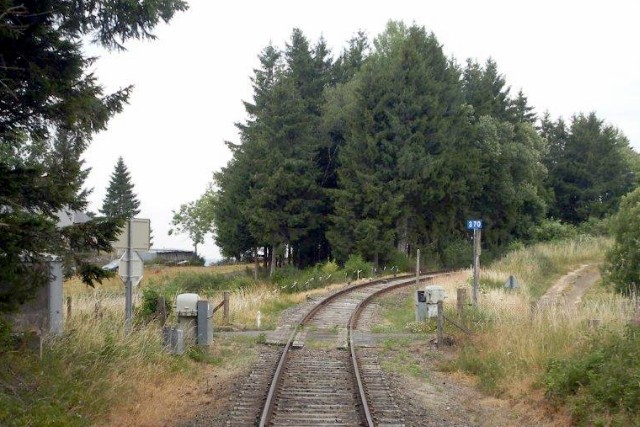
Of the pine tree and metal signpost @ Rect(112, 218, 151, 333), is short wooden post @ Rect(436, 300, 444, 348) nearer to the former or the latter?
metal signpost @ Rect(112, 218, 151, 333)

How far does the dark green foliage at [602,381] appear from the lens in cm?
813

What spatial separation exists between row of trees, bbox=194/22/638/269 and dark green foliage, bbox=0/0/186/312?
110ft

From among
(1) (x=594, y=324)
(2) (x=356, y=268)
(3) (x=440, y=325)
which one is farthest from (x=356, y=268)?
(1) (x=594, y=324)

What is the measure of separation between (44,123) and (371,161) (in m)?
36.4

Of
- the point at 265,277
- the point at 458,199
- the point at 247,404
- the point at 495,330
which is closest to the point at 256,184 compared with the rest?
the point at 265,277

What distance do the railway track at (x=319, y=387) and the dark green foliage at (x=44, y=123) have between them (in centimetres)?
309

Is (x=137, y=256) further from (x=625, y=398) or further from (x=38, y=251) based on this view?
(x=625, y=398)

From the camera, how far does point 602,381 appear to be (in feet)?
28.5

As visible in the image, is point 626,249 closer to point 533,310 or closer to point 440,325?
point 533,310

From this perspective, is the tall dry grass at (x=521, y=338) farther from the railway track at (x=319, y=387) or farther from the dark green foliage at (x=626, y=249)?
the dark green foliage at (x=626, y=249)

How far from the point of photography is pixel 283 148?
47.1 m

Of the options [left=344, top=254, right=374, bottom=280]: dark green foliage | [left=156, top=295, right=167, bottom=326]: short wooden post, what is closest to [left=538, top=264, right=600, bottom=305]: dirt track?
[left=344, top=254, right=374, bottom=280]: dark green foliage

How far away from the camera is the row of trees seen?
147 ft

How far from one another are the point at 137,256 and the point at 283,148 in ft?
117
